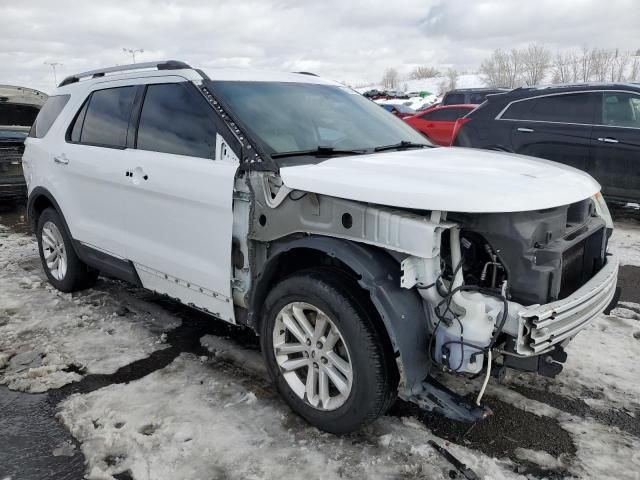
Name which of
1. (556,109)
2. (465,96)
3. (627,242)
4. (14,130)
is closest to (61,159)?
(14,130)

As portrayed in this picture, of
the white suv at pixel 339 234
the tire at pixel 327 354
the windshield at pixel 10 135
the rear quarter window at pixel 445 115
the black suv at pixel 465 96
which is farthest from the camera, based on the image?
the black suv at pixel 465 96

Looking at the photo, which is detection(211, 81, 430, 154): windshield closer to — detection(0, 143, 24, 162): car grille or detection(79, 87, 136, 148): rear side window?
detection(79, 87, 136, 148): rear side window

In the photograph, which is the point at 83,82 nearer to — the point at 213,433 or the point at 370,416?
the point at 213,433

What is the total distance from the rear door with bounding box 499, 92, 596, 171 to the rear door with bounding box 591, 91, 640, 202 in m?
0.12

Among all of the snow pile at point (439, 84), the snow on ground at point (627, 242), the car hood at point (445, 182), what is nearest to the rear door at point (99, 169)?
the car hood at point (445, 182)

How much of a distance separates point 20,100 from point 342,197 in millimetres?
8233

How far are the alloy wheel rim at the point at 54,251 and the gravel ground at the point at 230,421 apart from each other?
842mm

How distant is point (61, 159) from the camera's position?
4.45 metres

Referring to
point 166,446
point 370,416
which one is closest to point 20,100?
point 166,446

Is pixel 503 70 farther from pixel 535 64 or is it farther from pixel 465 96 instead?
pixel 465 96

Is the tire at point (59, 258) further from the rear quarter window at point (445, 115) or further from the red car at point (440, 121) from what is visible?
the rear quarter window at point (445, 115)

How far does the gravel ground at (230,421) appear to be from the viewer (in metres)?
2.56

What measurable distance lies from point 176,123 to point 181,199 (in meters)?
0.53

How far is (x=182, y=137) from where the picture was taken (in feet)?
11.0
